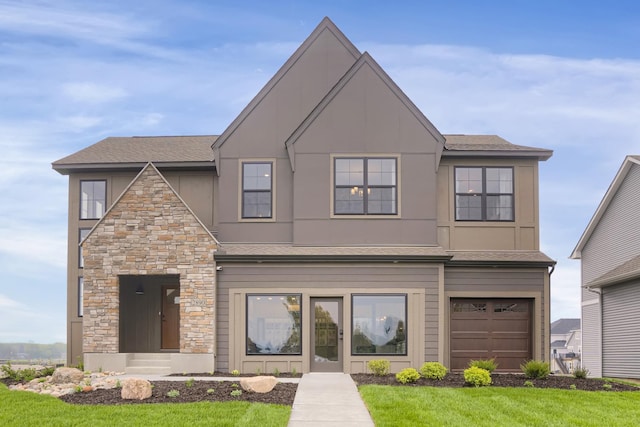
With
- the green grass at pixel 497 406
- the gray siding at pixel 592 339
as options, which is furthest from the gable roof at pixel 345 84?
the gray siding at pixel 592 339

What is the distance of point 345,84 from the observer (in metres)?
20.8

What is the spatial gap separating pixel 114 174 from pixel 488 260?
1244 centimetres

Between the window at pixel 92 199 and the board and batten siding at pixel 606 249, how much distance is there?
17.8 m

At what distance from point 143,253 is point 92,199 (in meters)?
4.40

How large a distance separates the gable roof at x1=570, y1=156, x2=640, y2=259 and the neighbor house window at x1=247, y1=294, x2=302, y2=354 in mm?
12237

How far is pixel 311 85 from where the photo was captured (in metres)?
21.8

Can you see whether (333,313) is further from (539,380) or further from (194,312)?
(539,380)

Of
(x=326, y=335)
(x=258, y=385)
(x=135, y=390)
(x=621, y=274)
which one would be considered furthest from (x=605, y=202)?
(x=135, y=390)

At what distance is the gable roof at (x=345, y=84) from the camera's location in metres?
20.6

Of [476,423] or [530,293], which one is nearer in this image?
[476,423]

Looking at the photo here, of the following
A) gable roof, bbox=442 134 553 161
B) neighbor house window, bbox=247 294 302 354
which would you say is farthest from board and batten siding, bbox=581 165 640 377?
neighbor house window, bbox=247 294 302 354

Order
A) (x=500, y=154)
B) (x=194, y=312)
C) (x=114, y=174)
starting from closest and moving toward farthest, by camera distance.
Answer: (x=194, y=312), (x=500, y=154), (x=114, y=174)

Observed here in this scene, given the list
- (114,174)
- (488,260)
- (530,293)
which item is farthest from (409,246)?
(114,174)

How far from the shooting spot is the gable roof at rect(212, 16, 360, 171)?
21312mm
